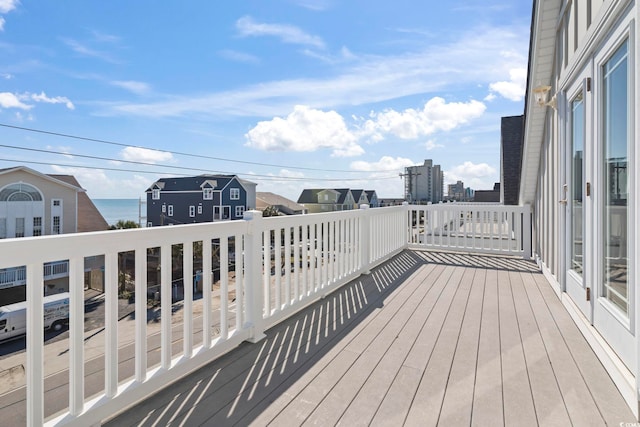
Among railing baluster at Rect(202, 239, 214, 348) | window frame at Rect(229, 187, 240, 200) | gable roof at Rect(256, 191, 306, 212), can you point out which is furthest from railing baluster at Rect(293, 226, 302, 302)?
gable roof at Rect(256, 191, 306, 212)

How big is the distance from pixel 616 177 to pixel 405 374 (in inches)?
63.3

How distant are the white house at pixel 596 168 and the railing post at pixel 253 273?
1.94m

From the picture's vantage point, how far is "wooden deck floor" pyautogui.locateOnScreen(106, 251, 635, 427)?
1.38 m

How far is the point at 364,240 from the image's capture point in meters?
3.85

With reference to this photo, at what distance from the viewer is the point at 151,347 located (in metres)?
2.33

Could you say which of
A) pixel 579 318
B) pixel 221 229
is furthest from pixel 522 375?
pixel 221 229

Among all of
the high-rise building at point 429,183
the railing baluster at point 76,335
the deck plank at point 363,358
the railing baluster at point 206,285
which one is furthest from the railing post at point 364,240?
the high-rise building at point 429,183

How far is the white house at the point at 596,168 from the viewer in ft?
5.04

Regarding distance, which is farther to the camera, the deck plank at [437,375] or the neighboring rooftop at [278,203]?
the neighboring rooftop at [278,203]

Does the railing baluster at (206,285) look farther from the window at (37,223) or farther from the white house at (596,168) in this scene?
the window at (37,223)

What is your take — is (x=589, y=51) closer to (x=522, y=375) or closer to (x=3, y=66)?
(x=522, y=375)

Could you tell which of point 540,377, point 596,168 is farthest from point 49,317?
point 596,168

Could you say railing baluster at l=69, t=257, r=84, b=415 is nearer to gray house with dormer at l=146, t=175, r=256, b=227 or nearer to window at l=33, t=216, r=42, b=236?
window at l=33, t=216, r=42, b=236

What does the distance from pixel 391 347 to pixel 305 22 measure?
8161 millimetres
